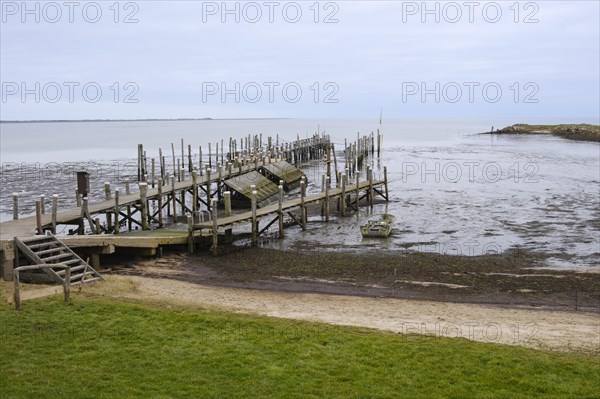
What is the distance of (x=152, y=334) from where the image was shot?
38.3 feet

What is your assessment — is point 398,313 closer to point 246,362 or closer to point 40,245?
point 246,362

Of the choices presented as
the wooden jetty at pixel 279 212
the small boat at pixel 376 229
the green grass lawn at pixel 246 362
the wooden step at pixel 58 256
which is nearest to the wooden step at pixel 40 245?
the wooden step at pixel 58 256

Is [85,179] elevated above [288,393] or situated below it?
above

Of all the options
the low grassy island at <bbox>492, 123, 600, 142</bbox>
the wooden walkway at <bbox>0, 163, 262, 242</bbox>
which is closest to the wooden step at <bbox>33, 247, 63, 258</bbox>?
the wooden walkway at <bbox>0, 163, 262, 242</bbox>

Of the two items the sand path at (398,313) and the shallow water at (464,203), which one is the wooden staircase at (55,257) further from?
the shallow water at (464,203)

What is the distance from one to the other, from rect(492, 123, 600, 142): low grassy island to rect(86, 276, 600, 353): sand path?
10036 cm

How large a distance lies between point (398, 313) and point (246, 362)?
21.8 feet

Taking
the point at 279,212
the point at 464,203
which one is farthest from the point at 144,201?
the point at 464,203

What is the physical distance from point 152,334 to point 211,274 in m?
9.93

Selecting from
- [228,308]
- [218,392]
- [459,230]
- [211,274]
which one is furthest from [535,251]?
[218,392]

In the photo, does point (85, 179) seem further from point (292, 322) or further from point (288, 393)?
point (288, 393)

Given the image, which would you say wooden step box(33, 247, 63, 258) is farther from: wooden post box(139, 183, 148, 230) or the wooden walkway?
wooden post box(139, 183, 148, 230)

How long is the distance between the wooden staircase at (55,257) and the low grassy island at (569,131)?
104m

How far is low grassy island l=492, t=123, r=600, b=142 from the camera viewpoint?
111438 millimetres
